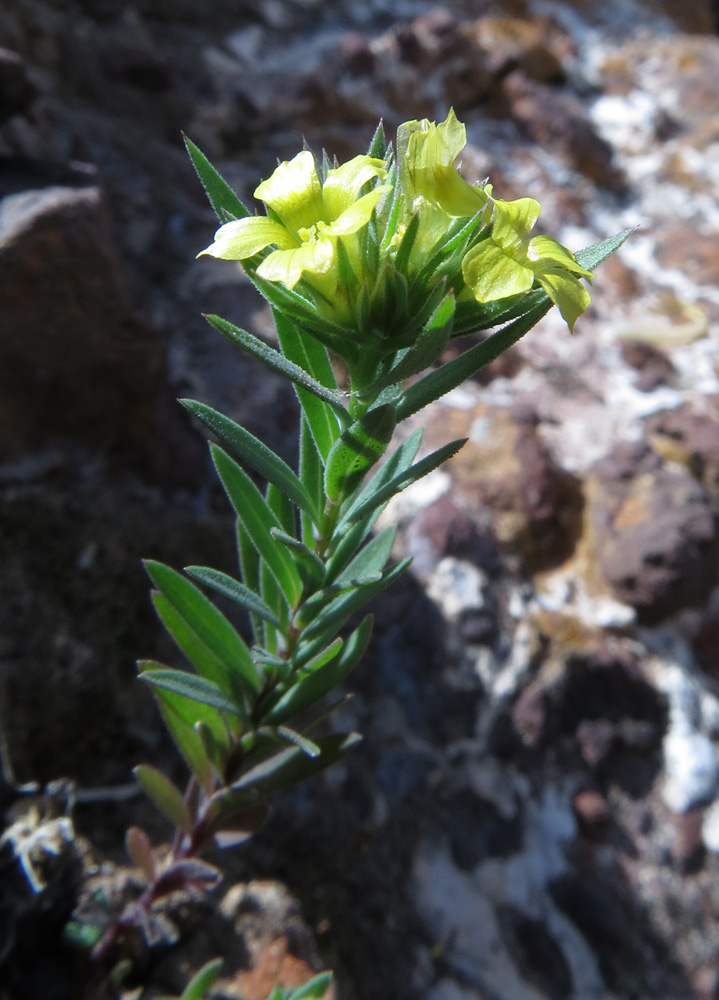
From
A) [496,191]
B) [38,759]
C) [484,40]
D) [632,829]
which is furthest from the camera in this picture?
[484,40]

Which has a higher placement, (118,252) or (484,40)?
(484,40)

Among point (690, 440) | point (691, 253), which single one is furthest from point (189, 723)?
point (691, 253)

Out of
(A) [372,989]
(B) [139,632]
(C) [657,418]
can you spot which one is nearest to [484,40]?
(C) [657,418]

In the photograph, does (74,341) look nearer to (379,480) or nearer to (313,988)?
(379,480)

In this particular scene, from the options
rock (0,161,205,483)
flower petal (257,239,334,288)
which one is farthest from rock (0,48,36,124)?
flower petal (257,239,334,288)

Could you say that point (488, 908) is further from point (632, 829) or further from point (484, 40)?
point (484, 40)

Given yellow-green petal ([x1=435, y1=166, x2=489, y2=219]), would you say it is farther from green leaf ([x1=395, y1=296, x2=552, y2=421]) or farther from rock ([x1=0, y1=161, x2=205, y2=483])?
rock ([x1=0, y1=161, x2=205, y2=483])

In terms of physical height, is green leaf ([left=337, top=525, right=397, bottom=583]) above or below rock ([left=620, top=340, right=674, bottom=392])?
below

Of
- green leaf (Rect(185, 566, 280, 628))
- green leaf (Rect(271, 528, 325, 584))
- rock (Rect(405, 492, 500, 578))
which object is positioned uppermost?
green leaf (Rect(271, 528, 325, 584))
